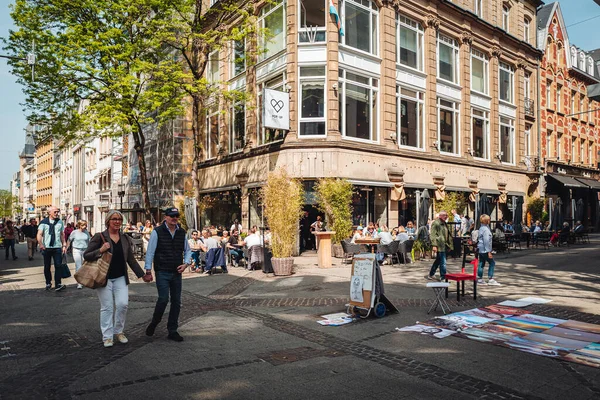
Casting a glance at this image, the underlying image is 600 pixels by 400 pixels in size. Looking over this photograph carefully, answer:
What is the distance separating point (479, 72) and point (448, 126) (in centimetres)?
531

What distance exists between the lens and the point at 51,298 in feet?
33.7

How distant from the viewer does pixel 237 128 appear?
80.2ft

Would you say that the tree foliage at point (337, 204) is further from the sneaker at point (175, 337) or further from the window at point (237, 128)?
the sneaker at point (175, 337)

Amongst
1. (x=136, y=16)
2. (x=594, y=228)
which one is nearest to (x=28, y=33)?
(x=136, y=16)

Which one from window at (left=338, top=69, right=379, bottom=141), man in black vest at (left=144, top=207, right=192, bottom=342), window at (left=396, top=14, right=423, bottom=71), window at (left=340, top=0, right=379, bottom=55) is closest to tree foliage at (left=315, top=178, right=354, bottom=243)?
window at (left=338, top=69, right=379, bottom=141)

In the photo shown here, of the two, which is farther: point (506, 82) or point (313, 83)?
point (506, 82)

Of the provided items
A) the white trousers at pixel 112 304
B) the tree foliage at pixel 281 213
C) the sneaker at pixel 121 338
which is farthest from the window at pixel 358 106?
the sneaker at pixel 121 338

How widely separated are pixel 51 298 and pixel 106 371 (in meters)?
5.89

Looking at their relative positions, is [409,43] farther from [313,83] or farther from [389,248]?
[389,248]

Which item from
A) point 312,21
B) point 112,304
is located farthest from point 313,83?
point 112,304

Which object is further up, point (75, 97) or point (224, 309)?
point (75, 97)

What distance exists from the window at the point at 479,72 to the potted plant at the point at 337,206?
13.9m

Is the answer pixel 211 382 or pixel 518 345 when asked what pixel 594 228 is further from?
pixel 211 382

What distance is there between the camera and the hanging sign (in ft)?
62.5
